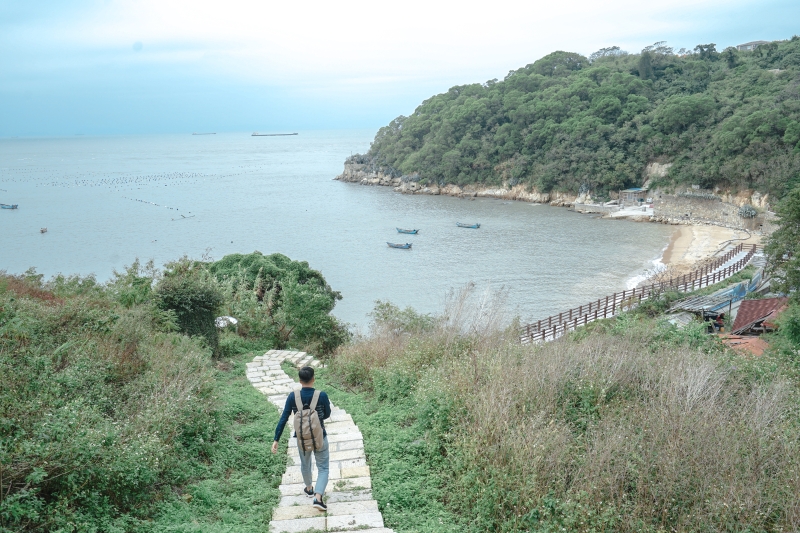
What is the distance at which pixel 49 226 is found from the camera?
4603 cm

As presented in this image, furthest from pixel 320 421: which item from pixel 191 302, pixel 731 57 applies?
pixel 731 57

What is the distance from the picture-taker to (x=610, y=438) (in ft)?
15.6

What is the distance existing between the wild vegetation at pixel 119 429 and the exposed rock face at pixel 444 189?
53266 millimetres

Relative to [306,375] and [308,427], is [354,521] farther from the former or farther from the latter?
[306,375]

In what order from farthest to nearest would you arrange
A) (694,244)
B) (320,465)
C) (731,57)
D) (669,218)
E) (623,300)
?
(731,57) → (669,218) → (694,244) → (623,300) → (320,465)

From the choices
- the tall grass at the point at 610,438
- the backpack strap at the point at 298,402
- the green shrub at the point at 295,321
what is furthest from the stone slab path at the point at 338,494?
the green shrub at the point at 295,321

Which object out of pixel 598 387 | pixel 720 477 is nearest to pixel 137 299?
pixel 598 387

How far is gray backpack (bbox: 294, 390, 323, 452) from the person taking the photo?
446 centimetres

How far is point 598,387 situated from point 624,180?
178 ft

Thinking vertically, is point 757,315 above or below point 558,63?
below

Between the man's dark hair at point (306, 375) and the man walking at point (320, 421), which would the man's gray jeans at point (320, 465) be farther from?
the man's dark hair at point (306, 375)

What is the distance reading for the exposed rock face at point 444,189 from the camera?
58938 millimetres

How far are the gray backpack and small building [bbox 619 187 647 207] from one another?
53.4 m

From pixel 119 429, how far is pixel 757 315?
16.8 meters
